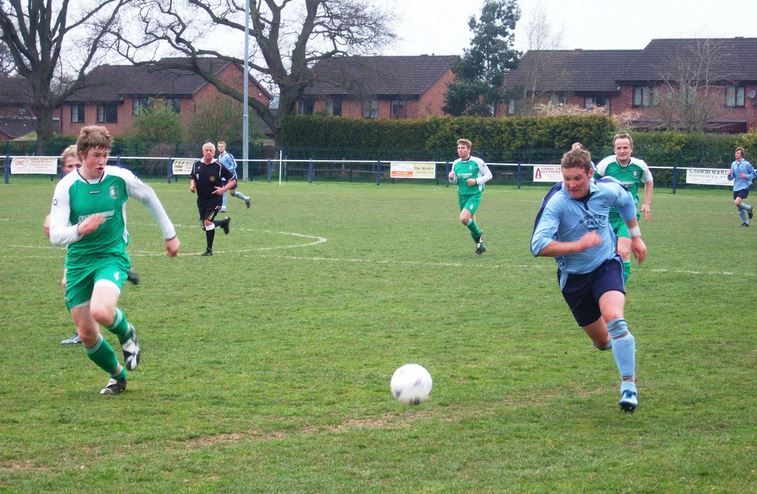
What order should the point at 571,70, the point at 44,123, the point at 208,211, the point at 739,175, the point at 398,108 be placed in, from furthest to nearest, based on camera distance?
the point at 398,108 < the point at 571,70 < the point at 44,123 < the point at 739,175 < the point at 208,211

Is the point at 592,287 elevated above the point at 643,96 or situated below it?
below

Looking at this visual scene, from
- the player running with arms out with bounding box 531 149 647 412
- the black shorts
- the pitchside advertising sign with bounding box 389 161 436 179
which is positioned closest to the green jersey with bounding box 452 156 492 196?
the black shorts

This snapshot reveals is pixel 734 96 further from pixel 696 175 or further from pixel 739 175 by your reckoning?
pixel 739 175

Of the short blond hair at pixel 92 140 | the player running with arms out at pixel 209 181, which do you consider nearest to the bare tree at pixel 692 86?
the player running with arms out at pixel 209 181

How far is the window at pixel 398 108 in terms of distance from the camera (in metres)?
75.4

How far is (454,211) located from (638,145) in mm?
22439

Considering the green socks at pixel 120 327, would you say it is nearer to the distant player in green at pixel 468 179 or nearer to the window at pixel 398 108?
the distant player in green at pixel 468 179

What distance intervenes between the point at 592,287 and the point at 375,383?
1.79 m

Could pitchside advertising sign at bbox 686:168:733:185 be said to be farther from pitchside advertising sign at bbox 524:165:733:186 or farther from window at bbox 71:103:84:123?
window at bbox 71:103:84:123

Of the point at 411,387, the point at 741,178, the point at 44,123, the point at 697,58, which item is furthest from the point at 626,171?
the point at 697,58

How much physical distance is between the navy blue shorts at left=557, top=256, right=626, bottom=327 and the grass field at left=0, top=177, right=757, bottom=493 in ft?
2.02

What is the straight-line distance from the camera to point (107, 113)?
7981cm

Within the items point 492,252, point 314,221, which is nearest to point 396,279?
point 492,252

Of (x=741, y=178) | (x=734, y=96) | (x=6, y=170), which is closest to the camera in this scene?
(x=741, y=178)
